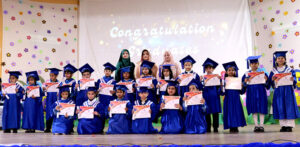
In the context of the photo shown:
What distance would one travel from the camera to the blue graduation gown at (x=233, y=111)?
17.5 ft

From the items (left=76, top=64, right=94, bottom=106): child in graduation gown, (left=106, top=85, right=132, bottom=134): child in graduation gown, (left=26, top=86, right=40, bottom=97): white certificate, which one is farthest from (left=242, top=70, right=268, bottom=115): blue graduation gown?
(left=26, top=86, right=40, bottom=97): white certificate

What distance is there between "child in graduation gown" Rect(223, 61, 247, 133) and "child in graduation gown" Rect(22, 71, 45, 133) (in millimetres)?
3711

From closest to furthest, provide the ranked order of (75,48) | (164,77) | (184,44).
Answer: (164,77), (184,44), (75,48)

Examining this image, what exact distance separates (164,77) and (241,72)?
11.7 feet

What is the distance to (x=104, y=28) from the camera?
9.62 metres

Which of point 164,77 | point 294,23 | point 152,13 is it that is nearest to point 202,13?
point 152,13

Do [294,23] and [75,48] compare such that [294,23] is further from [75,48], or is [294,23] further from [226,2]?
[75,48]

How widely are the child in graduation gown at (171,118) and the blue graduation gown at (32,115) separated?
269 cm

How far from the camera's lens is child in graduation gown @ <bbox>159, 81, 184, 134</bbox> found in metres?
5.32

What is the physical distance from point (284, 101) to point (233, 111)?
84cm

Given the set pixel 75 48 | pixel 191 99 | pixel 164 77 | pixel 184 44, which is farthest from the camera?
pixel 75 48

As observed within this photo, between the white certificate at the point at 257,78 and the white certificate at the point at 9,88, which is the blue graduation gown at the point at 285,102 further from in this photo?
the white certificate at the point at 9,88

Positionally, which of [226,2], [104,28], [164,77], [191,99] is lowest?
[191,99]

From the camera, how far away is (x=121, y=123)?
5594mm
